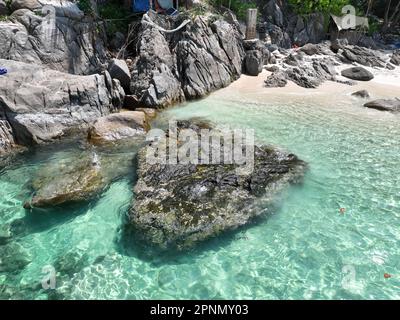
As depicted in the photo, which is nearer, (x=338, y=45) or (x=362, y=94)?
(x=362, y=94)

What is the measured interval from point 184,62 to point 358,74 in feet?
41.9

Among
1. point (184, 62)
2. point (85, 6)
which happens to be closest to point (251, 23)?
point (184, 62)

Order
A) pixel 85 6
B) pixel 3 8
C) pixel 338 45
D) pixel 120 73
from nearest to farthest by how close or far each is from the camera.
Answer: pixel 3 8 → pixel 120 73 → pixel 85 6 → pixel 338 45

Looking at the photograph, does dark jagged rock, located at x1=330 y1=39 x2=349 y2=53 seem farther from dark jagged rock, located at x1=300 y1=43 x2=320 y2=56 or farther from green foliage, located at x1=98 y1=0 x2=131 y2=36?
green foliage, located at x1=98 y1=0 x2=131 y2=36

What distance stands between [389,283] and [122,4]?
75.4 feet

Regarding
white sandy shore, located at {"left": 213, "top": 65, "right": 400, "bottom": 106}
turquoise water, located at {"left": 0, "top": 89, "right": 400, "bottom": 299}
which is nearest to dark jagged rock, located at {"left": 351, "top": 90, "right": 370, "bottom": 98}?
white sandy shore, located at {"left": 213, "top": 65, "right": 400, "bottom": 106}

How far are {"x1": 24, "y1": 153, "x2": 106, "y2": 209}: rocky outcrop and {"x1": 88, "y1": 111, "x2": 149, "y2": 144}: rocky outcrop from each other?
2132 millimetres

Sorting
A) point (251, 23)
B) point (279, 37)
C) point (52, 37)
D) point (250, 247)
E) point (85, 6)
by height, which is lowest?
point (250, 247)

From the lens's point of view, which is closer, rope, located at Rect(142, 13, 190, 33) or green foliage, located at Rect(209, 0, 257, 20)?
rope, located at Rect(142, 13, 190, 33)

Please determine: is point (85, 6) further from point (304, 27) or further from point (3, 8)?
point (304, 27)

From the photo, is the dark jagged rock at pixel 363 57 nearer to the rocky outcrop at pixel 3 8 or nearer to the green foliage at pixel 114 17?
the green foliage at pixel 114 17

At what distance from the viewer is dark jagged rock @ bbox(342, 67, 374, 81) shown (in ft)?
69.3

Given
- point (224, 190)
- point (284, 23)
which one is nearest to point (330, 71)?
point (284, 23)

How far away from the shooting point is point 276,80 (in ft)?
64.9
